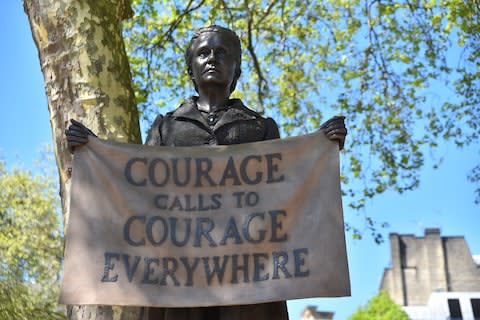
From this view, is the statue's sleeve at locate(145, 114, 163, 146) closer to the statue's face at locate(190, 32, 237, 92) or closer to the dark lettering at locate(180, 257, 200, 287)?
the statue's face at locate(190, 32, 237, 92)

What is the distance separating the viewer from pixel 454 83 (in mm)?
15289

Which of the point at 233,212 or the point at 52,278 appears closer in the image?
the point at 233,212

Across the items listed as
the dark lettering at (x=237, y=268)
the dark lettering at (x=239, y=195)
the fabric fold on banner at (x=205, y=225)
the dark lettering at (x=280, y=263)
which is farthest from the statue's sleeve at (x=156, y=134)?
the dark lettering at (x=280, y=263)

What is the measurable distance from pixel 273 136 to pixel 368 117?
11279 mm

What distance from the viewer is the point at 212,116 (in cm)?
448

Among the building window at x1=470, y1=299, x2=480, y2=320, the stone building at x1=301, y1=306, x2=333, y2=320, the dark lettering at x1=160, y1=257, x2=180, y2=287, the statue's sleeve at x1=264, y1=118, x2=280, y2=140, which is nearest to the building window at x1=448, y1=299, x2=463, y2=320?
the building window at x1=470, y1=299, x2=480, y2=320

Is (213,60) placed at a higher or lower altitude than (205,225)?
higher

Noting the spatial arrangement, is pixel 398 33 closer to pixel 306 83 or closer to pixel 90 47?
pixel 306 83

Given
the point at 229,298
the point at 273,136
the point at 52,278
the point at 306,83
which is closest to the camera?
the point at 229,298

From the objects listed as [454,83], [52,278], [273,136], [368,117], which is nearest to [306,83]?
[368,117]

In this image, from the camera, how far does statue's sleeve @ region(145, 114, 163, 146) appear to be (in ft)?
14.8

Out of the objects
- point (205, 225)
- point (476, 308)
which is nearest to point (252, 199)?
point (205, 225)

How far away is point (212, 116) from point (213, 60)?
13.3 inches

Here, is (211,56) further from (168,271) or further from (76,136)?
(168,271)
